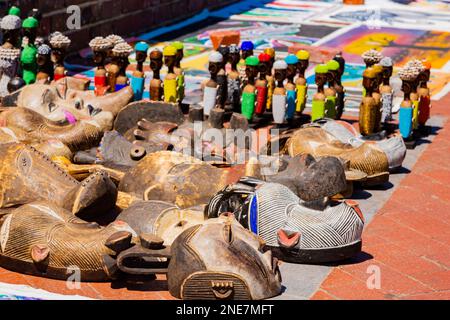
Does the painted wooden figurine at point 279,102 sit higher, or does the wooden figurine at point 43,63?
the wooden figurine at point 43,63

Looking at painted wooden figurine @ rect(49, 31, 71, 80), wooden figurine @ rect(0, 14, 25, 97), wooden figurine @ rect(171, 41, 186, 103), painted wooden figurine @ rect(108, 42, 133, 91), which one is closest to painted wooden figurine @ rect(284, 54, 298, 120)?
wooden figurine @ rect(171, 41, 186, 103)

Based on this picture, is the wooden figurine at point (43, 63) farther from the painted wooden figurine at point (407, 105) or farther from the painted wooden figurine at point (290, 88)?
the painted wooden figurine at point (407, 105)

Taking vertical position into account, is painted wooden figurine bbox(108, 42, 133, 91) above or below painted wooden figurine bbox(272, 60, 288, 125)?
above

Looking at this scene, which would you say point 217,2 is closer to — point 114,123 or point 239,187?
point 114,123

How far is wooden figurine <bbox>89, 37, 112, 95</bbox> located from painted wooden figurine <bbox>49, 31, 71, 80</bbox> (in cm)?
22

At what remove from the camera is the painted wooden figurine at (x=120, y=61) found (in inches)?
336

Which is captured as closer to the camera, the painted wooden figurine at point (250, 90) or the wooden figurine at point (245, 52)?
the painted wooden figurine at point (250, 90)

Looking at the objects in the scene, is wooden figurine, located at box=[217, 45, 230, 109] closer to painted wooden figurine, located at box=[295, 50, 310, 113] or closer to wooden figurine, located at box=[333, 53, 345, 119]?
painted wooden figurine, located at box=[295, 50, 310, 113]

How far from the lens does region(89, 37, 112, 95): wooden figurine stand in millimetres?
8609

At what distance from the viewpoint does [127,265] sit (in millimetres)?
5359

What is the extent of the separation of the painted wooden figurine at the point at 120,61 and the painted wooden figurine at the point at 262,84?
1098 mm

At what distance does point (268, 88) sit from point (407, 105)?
1.28m

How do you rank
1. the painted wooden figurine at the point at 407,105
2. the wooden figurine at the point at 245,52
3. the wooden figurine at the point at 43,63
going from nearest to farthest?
1. the painted wooden figurine at the point at 407,105
2. the wooden figurine at the point at 43,63
3. the wooden figurine at the point at 245,52

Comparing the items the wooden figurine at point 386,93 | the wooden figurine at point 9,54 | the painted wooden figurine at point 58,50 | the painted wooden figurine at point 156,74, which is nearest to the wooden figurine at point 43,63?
the painted wooden figurine at point 58,50
